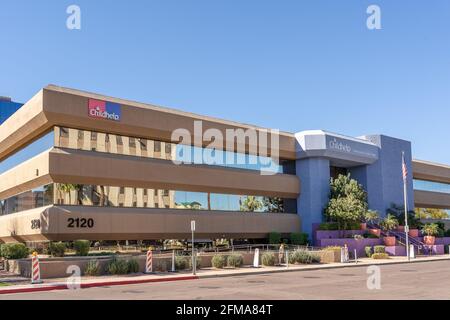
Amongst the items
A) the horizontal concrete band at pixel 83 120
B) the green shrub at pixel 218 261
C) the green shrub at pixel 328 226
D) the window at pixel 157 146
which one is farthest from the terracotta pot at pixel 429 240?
the window at pixel 157 146

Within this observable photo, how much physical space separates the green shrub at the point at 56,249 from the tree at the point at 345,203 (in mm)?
25171

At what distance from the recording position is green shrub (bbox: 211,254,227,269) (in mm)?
32000

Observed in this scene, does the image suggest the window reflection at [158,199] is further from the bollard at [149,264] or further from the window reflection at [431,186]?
the window reflection at [431,186]

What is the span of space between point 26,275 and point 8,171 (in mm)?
19818

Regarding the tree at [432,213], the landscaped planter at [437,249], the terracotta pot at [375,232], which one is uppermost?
the tree at [432,213]

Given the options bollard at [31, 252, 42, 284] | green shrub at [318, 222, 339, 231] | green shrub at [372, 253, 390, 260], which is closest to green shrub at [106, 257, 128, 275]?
bollard at [31, 252, 42, 284]

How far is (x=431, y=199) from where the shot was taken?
226 feet

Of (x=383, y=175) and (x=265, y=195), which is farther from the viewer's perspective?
(x=383, y=175)

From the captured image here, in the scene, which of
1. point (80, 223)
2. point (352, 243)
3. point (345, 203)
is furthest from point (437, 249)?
point (80, 223)

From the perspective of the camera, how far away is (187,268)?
30781 millimetres

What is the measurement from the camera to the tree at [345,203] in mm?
47438

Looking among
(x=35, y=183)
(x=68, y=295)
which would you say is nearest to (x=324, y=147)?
(x=35, y=183)
